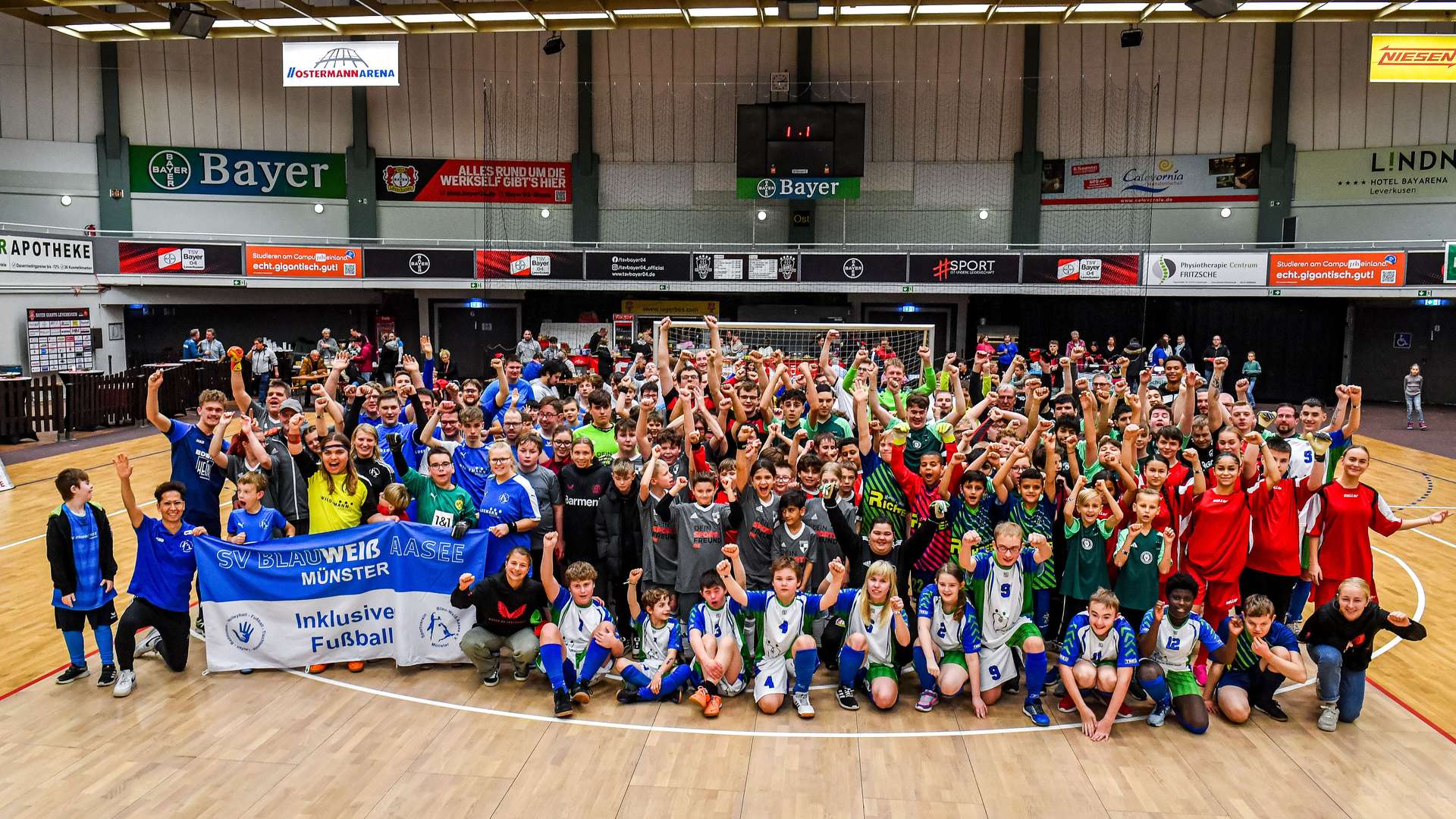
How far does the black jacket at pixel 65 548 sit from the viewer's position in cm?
730

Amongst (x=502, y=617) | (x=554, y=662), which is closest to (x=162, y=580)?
(x=502, y=617)

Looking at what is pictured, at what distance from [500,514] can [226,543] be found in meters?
2.27

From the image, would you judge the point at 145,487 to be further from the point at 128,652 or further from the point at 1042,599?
the point at 1042,599

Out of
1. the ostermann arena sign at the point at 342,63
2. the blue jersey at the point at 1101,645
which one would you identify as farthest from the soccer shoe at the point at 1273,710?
the ostermann arena sign at the point at 342,63

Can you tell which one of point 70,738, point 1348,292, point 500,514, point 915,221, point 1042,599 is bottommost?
point 70,738

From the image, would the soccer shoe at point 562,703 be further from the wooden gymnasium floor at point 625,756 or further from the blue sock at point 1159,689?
the blue sock at point 1159,689

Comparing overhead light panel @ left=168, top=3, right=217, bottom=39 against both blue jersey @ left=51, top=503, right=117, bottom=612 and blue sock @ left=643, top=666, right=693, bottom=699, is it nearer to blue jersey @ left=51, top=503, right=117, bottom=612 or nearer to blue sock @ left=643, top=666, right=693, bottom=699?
blue jersey @ left=51, top=503, right=117, bottom=612

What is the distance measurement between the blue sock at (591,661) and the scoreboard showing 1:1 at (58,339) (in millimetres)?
20353

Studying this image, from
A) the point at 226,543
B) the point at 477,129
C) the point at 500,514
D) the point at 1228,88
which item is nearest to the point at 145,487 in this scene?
the point at 226,543

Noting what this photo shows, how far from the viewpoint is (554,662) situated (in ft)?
23.9

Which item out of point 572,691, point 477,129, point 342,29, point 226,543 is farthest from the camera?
point 477,129

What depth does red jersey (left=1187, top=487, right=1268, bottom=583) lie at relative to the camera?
768 cm

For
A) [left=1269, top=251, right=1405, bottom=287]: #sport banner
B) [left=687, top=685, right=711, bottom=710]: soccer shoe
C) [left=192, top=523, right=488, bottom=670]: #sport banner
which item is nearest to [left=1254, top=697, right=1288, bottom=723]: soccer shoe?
[left=687, top=685, right=711, bottom=710]: soccer shoe

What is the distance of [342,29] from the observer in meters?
20.5
